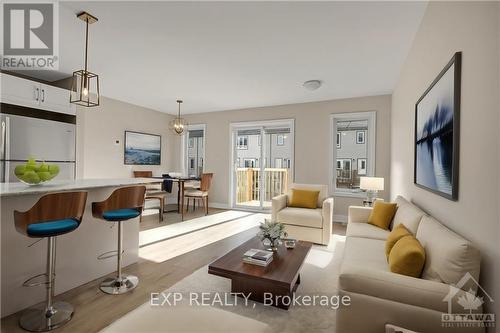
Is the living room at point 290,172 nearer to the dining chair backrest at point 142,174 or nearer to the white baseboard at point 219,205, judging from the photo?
the dining chair backrest at point 142,174

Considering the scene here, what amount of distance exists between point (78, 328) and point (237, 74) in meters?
3.66

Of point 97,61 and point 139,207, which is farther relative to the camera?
point 97,61

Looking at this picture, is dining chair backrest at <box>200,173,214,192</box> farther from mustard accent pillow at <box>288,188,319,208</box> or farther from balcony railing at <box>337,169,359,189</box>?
balcony railing at <box>337,169,359,189</box>

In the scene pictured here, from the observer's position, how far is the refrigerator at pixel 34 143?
3340mm

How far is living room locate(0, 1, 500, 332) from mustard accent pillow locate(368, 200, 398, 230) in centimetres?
2

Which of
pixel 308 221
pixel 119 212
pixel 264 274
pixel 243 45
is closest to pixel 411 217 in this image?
pixel 264 274

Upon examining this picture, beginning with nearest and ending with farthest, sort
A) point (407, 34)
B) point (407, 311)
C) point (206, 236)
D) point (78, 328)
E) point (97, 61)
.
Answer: point (407, 311) < point (78, 328) < point (407, 34) < point (97, 61) < point (206, 236)

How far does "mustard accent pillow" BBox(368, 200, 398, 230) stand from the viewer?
9.45 feet

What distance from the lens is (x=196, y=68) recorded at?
12.1 ft

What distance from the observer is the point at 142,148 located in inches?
243

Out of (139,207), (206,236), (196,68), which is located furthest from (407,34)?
(206,236)

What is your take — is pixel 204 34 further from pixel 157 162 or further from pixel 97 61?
pixel 157 162

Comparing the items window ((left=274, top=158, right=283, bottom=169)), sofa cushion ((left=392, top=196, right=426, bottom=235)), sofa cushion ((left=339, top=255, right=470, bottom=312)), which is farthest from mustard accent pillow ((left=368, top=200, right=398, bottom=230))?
window ((left=274, top=158, right=283, bottom=169))

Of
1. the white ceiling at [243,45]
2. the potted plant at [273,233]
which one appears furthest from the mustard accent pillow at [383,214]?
the white ceiling at [243,45]
